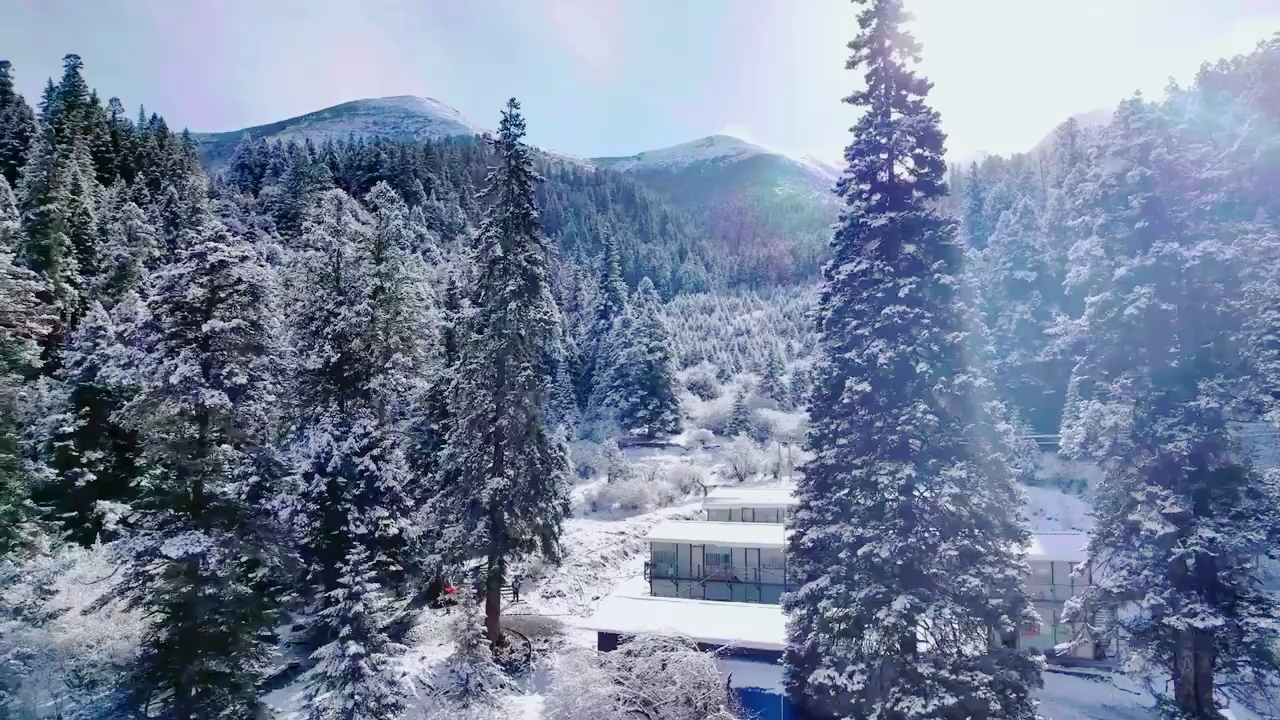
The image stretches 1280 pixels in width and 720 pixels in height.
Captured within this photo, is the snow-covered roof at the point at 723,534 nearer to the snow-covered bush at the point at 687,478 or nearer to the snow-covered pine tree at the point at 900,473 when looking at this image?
the snow-covered pine tree at the point at 900,473

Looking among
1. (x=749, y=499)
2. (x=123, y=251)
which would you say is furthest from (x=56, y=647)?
(x=123, y=251)

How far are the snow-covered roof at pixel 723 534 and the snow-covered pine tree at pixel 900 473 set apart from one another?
9894 millimetres

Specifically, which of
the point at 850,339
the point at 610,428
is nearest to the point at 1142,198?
the point at 850,339

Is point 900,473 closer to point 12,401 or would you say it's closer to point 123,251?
point 12,401

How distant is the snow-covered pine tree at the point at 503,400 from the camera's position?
22859 millimetres

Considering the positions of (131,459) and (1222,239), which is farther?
(131,459)

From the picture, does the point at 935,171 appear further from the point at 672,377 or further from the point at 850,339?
the point at 672,377

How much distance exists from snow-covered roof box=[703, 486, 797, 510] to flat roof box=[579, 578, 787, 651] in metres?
12.3

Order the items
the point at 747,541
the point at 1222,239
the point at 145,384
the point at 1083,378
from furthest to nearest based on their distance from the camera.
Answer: the point at 747,541 → the point at 1083,378 → the point at 1222,239 → the point at 145,384

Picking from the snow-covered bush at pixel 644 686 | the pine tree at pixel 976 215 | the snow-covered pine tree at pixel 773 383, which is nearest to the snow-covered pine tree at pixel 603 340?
the snow-covered pine tree at pixel 773 383

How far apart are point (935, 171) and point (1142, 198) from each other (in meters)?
6.18

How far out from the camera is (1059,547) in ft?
79.0

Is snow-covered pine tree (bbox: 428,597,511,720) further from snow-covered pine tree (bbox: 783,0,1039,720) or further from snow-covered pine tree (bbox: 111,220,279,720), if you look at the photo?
snow-covered pine tree (bbox: 783,0,1039,720)

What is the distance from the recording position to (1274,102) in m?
19.7
